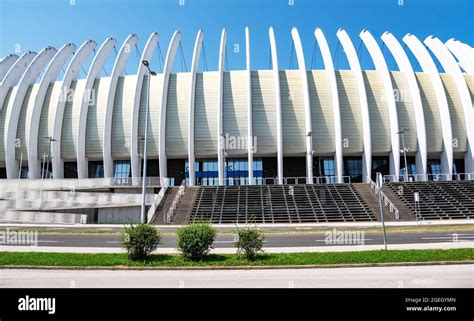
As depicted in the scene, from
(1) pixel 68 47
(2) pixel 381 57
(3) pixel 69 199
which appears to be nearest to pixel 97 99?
(1) pixel 68 47

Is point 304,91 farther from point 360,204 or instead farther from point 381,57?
point 360,204

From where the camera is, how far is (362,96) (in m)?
43.0

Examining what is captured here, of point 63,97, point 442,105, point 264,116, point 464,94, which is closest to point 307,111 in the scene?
point 264,116

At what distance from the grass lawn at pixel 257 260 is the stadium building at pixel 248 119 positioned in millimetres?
28245

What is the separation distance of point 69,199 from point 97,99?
19.0 meters

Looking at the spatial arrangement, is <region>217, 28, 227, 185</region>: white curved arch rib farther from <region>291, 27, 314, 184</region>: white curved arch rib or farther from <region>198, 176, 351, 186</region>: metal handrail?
<region>291, 27, 314, 184</region>: white curved arch rib

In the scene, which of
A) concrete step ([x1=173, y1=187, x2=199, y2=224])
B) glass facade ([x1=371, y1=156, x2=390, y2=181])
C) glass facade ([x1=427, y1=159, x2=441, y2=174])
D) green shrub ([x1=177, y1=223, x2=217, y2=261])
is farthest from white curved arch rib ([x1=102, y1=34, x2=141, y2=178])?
glass facade ([x1=427, y1=159, x2=441, y2=174])

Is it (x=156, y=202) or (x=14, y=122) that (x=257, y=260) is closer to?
(x=156, y=202)

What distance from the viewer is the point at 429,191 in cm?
3378

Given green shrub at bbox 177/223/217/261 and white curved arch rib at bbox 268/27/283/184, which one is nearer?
green shrub at bbox 177/223/217/261

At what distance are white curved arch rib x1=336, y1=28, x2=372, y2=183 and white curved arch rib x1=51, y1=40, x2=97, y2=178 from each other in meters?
35.1

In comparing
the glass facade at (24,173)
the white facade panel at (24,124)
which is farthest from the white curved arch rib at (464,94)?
the glass facade at (24,173)

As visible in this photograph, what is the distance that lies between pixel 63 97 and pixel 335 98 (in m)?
35.6

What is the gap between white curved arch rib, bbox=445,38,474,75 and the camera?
47.0m
